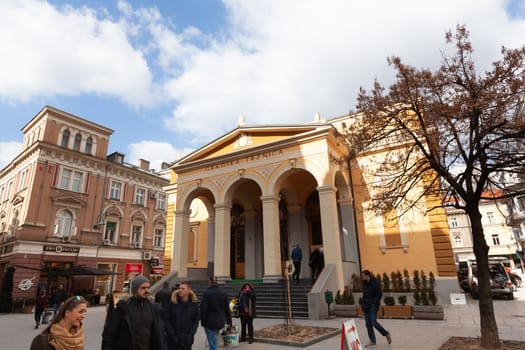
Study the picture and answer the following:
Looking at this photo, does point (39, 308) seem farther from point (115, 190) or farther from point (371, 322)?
point (115, 190)

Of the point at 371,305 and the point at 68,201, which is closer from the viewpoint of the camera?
the point at 371,305

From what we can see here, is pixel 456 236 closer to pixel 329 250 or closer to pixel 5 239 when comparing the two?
pixel 329 250

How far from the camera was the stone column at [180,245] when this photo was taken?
16922mm

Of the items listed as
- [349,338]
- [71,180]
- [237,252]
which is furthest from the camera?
[71,180]

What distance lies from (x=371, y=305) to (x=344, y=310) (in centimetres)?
450

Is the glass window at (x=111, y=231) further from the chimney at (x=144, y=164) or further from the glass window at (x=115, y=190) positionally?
the chimney at (x=144, y=164)

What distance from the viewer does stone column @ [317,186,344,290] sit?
13039mm

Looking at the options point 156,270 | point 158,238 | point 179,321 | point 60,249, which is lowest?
point 179,321

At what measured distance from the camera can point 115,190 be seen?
99.7 ft

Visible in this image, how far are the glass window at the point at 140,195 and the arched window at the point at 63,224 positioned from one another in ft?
22.7

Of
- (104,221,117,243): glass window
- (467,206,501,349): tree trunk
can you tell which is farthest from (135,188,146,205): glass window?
(467,206,501,349): tree trunk

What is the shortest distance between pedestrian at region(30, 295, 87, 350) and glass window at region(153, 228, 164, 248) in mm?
32393

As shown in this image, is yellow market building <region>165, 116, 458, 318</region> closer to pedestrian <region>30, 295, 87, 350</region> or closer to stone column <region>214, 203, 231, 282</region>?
stone column <region>214, 203, 231, 282</region>

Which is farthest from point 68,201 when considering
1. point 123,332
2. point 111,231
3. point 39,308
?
point 123,332
